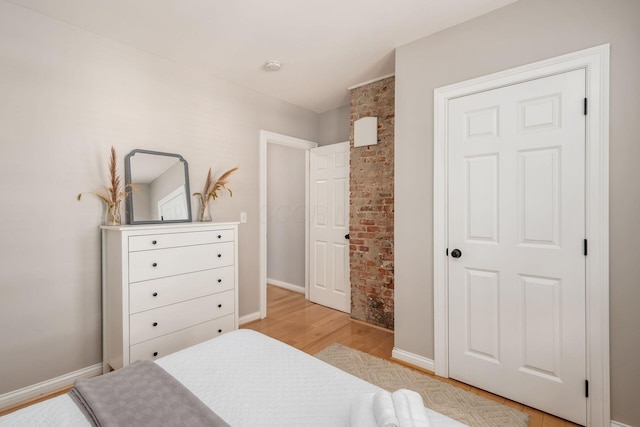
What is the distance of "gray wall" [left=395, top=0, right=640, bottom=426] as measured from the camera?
1678 mm

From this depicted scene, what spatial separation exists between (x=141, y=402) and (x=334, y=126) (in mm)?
3673

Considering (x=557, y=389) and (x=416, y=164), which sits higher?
(x=416, y=164)

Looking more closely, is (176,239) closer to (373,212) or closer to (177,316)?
(177,316)

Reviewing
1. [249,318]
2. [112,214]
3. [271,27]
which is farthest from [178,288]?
[271,27]

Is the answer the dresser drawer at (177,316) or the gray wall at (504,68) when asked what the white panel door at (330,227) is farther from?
the dresser drawer at (177,316)

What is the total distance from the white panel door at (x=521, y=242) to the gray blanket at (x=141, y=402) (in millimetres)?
1920

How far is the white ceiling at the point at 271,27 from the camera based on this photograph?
2055mm

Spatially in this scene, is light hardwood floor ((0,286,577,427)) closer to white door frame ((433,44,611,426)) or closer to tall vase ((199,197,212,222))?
white door frame ((433,44,611,426))

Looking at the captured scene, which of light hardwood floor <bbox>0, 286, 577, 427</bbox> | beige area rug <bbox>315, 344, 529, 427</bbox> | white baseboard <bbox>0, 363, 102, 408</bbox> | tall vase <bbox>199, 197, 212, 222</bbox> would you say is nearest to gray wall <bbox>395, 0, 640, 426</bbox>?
beige area rug <bbox>315, 344, 529, 427</bbox>

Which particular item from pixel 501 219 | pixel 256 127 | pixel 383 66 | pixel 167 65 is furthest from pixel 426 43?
pixel 167 65

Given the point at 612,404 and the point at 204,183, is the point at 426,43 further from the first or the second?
the point at 612,404

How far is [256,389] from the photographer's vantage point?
118 centimetres

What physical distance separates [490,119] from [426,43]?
831mm

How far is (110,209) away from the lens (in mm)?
2391
